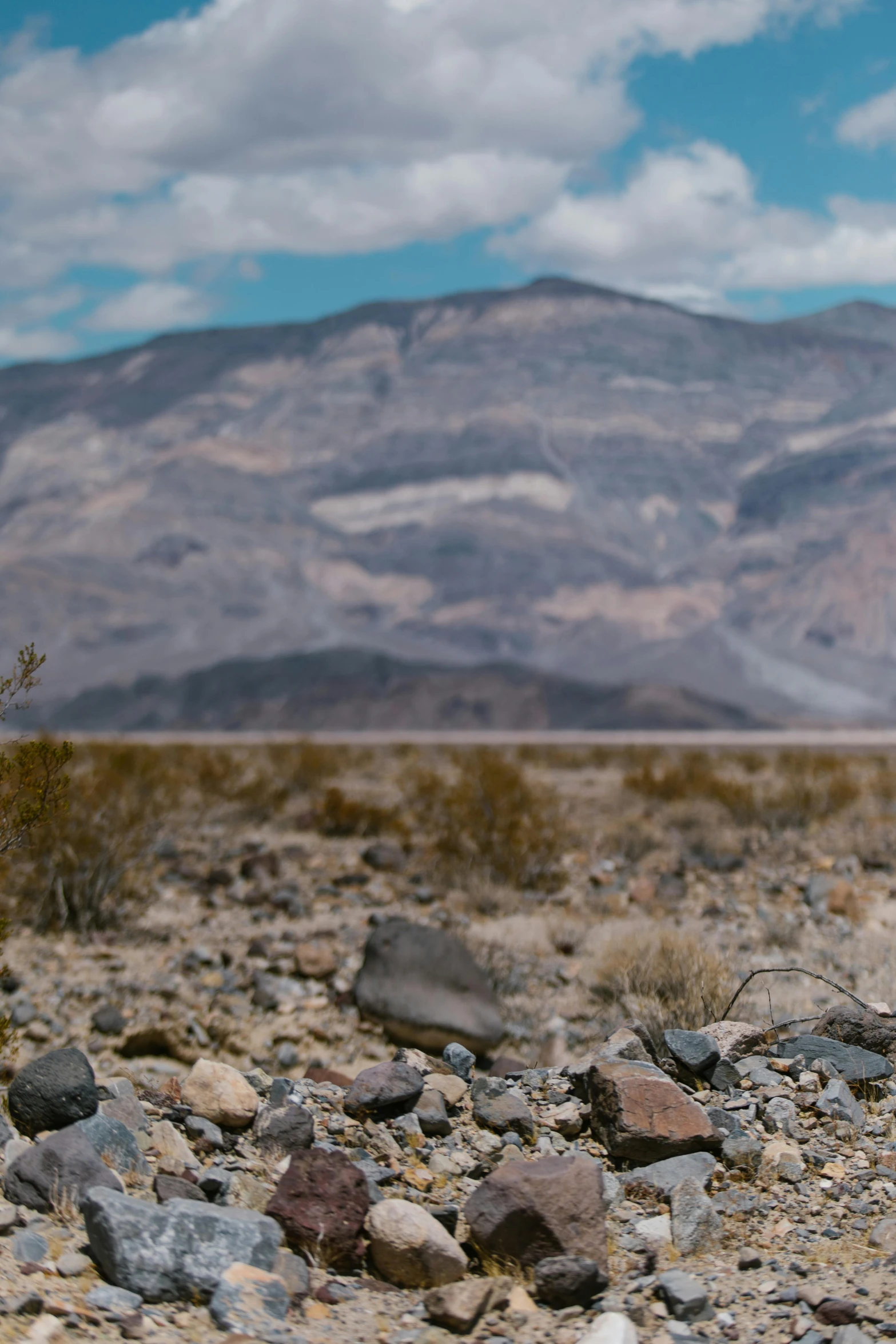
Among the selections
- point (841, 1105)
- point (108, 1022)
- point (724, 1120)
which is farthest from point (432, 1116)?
point (108, 1022)

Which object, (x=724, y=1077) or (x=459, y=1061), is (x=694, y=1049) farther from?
(x=459, y=1061)

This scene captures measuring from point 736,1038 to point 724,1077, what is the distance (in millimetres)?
362

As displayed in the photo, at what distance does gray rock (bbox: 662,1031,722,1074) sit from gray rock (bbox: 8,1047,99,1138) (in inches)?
111

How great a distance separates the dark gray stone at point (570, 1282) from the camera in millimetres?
4578

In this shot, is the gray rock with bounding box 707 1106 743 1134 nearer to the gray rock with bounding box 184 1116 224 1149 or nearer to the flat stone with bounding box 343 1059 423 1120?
the flat stone with bounding box 343 1059 423 1120

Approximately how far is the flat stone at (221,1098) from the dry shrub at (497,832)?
8759 mm

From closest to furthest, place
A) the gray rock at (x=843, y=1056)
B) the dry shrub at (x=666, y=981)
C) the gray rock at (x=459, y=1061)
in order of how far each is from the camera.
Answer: the gray rock at (x=843, y=1056) → the gray rock at (x=459, y=1061) → the dry shrub at (x=666, y=981)

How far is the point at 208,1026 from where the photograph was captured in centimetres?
979

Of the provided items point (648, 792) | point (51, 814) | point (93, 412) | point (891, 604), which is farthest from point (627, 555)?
point (51, 814)

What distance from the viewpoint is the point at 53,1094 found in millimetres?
5664

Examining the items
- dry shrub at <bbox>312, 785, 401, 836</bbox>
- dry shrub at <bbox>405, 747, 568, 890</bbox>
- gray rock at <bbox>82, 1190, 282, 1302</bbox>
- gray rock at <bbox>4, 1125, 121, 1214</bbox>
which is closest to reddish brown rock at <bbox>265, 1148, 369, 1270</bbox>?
gray rock at <bbox>82, 1190, 282, 1302</bbox>

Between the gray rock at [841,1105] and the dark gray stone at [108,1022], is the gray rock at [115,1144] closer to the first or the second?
the gray rock at [841,1105]

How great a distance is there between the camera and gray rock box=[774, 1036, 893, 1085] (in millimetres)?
6203

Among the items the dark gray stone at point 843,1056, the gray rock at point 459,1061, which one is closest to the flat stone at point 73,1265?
the gray rock at point 459,1061
